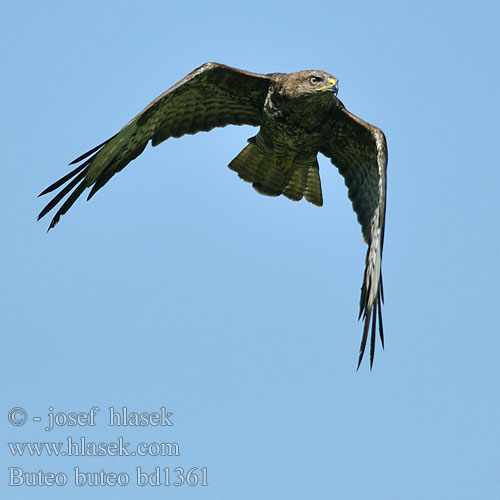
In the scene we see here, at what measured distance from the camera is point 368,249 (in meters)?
12.1

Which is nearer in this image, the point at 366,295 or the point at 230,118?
the point at 366,295

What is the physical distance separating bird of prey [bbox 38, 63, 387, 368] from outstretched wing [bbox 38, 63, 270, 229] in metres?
0.01

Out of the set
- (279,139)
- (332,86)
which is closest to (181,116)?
(279,139)

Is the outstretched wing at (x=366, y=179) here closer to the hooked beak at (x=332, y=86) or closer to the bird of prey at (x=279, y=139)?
the bird of prey at (x=279, y=139)

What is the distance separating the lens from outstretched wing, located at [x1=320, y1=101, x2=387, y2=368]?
11672 mm

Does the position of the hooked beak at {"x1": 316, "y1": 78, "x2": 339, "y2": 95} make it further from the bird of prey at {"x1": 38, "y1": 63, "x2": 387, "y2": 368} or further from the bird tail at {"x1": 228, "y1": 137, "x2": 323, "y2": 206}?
the bird tail at {"x1": 228, "y1": 137, "x2": 323, "y2": 206}

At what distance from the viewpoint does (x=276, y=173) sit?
1283 cm

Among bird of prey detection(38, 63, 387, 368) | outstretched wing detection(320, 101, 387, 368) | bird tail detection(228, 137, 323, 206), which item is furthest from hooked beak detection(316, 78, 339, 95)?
bird tail detection(228, 137, 323, 206)

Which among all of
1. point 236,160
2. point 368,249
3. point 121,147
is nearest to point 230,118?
point 236,160

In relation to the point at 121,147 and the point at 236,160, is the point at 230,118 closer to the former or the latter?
the point at 236,160

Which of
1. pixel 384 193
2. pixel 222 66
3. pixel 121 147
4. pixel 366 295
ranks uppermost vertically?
pixel 222 66

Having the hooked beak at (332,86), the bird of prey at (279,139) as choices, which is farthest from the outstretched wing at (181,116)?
the hooked beak at (332,86)

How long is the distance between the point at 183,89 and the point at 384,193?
2.46 m

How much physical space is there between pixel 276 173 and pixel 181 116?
4.34ft
